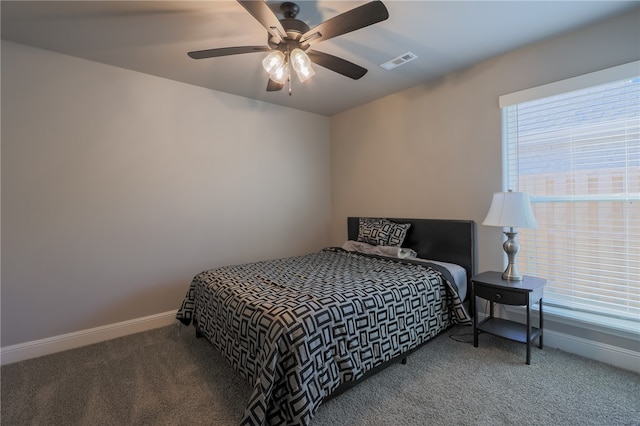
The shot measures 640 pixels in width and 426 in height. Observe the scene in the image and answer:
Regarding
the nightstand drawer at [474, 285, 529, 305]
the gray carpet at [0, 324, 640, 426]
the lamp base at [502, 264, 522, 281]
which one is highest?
the lamp base at [502, 264, 522, 281]

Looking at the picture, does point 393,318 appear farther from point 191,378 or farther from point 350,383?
point 191,378

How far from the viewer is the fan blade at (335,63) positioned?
77.2 inches

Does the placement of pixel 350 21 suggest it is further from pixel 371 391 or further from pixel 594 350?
pixel 594 350

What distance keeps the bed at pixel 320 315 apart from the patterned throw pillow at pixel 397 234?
17 centimetres

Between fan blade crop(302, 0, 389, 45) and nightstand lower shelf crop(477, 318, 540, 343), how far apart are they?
7.94ft

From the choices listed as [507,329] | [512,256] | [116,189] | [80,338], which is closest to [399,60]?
[512,256]

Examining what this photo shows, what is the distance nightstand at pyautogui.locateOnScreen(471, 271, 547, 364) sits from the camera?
7.06ft

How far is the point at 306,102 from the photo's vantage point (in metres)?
3.76

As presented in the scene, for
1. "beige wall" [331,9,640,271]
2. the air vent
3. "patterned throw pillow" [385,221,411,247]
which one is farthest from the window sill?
the air vent

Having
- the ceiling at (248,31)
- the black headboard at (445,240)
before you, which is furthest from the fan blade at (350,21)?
the black headboard at (445,240)

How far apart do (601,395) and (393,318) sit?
1323 mm

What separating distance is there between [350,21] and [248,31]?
100cm

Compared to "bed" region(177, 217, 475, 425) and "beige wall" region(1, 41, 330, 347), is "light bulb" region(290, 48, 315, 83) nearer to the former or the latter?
"bed" region(177, 217, 475, 425)

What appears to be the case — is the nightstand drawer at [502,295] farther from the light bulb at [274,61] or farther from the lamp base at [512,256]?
the light bulb at [274,61]
